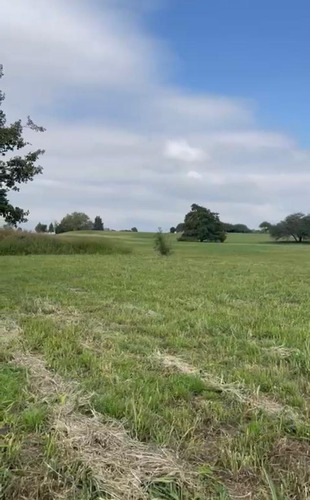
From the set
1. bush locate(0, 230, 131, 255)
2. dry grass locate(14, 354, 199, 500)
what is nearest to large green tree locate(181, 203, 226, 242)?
bush locate(0, 230, 131, 255)

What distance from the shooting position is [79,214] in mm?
83688

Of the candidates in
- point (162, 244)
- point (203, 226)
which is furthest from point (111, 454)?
point (203, 226)

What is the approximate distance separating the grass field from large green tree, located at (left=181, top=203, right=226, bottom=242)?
191 feet

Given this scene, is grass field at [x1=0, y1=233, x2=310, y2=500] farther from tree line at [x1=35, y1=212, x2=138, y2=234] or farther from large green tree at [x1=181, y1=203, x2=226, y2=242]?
tree line at [x1=35, y1=212, x2=138, y2=234]

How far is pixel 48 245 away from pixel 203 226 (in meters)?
40.1

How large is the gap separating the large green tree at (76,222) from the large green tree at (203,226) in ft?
80.9

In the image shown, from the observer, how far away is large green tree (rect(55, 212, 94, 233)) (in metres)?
79.9

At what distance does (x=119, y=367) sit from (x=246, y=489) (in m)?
1.70

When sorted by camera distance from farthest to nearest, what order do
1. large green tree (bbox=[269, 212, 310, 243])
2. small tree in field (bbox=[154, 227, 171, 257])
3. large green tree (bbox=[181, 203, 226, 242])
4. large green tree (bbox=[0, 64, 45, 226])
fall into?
1. large green tree (bbox=[269, 212, 310, 243])
2. large green tree (bbox=[181, 203, 226, 242])
3. small tree in field (bbox=[154, 227, 171, 257])
4. large green tree (bbox=[0, 64, 45, 226])

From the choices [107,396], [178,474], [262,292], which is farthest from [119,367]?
[262,292]

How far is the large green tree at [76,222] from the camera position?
262 ft

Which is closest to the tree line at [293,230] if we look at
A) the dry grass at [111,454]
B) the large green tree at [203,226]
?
the large green tree at [203,226]

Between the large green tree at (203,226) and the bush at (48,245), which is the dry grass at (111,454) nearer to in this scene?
the bush at (48,245)

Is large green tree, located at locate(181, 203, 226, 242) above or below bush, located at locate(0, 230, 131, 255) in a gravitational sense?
above
